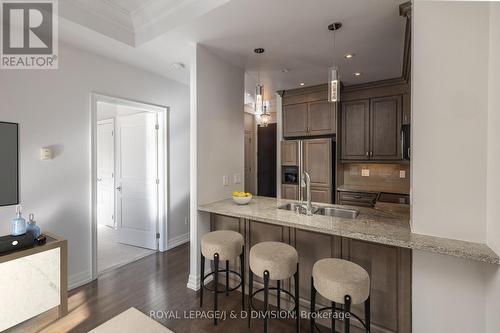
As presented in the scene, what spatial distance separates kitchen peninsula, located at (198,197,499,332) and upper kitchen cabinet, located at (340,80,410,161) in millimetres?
1945

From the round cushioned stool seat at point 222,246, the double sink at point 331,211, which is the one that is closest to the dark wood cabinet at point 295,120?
the double sink at point 331,211

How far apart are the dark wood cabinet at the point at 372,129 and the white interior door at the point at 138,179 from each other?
321 cm

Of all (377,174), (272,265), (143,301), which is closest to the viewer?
(272,265)

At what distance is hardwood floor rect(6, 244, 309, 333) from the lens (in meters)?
2.04

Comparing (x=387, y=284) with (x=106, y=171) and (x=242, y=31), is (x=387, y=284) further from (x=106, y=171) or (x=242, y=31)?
(x=106, y=171)

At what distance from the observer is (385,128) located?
12.6 ft

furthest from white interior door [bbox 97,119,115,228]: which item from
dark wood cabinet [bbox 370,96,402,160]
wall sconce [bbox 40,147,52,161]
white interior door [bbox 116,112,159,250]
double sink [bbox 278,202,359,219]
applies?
dark wood cabinet [bbox 370,96,402,160]

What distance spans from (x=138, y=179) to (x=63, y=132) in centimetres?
137

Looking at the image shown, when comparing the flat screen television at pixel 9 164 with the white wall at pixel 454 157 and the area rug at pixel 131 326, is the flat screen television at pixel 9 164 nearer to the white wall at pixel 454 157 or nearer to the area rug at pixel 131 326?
the area rug at pixel 131 326

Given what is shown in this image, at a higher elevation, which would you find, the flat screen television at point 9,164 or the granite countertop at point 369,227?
the flat screen television at point 9,164

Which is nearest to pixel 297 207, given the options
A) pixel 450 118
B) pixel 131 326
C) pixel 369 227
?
pixel 369 227

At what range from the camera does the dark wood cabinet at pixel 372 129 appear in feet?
12.4

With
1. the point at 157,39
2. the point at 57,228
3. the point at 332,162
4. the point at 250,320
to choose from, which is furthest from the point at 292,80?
the point at 57,228

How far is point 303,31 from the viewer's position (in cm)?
228
